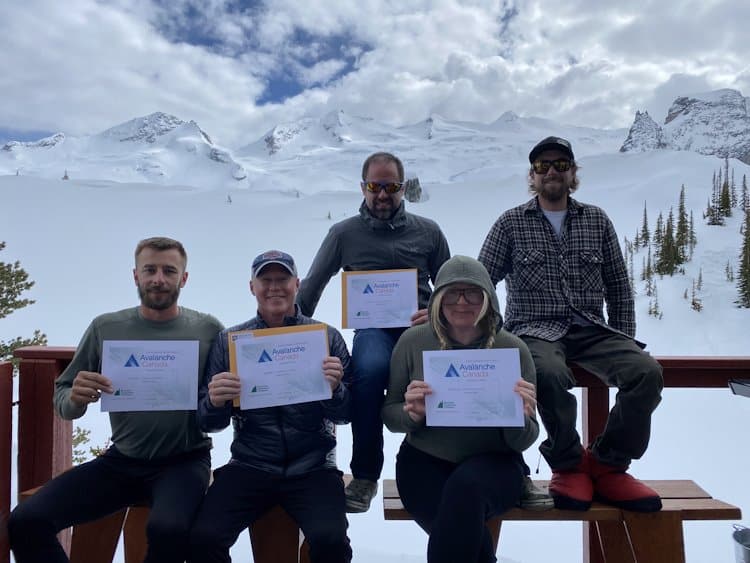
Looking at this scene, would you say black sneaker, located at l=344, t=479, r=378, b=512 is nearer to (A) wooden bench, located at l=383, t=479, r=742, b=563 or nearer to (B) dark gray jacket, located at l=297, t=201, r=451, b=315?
(A) wooden bench, located at l=383, t=479, r=742, b=563

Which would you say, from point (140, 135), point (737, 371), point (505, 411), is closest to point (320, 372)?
point (505, 411)

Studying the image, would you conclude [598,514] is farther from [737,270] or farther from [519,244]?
[737,270]

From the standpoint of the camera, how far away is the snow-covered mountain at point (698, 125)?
83.9 meters

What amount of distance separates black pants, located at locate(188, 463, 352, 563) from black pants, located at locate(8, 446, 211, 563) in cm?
7

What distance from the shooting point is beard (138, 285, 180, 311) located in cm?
243

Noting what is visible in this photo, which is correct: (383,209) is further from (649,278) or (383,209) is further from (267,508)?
(649,278)

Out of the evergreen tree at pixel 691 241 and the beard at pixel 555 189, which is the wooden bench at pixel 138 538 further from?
the evergreen tree at pixel 691 241

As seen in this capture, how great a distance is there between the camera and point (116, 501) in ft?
7.35

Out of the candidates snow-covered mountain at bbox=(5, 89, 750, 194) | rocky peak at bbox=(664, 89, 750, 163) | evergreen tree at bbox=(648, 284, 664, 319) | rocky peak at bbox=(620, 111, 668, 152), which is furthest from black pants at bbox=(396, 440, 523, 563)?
rocky peak at bbox=(664, 89, 750, 163)

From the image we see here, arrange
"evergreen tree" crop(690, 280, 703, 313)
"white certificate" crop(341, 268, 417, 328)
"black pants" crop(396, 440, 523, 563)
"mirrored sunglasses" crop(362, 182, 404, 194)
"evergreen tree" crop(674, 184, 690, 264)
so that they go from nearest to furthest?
"black pants" crop(396, 440, 523, 563) < "white certificate" crop(341, 268, 417, 328) < "mirrored sunglasses" crop(362, 182, 404, 194) < "evergreen tree" crop(690, 280, 703, 313) < "evergreen tree" crop(674, 184, 690, 264)

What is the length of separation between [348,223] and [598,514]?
69.3 inches

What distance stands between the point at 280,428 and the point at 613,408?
4.53 feet

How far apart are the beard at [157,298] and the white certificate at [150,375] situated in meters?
0.19

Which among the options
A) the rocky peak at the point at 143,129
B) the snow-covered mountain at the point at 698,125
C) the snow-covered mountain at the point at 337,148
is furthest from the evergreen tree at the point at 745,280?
the rocky peak at the point at 143,129
